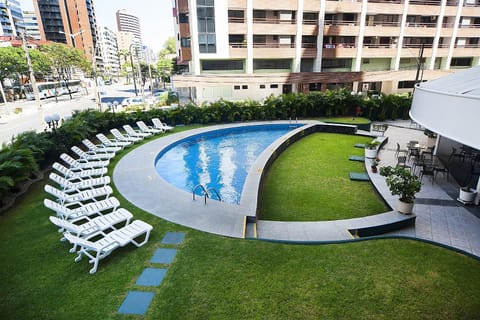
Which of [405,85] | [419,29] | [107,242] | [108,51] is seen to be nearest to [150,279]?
[107,242]

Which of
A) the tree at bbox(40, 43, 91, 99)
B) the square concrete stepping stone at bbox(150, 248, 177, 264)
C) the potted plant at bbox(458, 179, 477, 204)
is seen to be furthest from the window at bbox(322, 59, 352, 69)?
the tree at bbox(40, 43, 91, 99)

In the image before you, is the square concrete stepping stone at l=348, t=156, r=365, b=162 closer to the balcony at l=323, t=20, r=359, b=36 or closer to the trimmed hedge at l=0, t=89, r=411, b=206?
the trimmed hedge at l=0, t=89, r=411, b=206

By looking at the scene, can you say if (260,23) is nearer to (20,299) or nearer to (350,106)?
(350,106)

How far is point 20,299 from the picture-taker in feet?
18.7

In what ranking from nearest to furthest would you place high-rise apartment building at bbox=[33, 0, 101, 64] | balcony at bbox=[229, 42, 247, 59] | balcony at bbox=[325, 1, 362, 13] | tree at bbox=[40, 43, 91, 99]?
balcony at bbox=[229, 42, 247, 59] → balcony at bbox=[325, 1, 362, 13] → tree at bbox=[40, 43, 91, 99] → high-rise apartment building at bbox=[33, 0, 101, 64]

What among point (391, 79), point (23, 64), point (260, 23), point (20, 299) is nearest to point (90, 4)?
point (23, 64)

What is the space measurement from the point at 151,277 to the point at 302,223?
488cm

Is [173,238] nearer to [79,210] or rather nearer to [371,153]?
[79,210]

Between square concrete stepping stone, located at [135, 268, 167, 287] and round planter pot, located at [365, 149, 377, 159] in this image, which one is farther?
round planter pot, located at [365, 149, 377, 159]

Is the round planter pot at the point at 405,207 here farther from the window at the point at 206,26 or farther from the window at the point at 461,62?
the window at the point at 461,62

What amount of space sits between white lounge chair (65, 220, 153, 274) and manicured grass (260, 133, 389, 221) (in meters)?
4.50

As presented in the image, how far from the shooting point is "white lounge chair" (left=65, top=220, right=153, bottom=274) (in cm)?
652

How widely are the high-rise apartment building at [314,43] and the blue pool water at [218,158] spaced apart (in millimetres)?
14067

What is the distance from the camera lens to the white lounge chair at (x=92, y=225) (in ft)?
23.9
